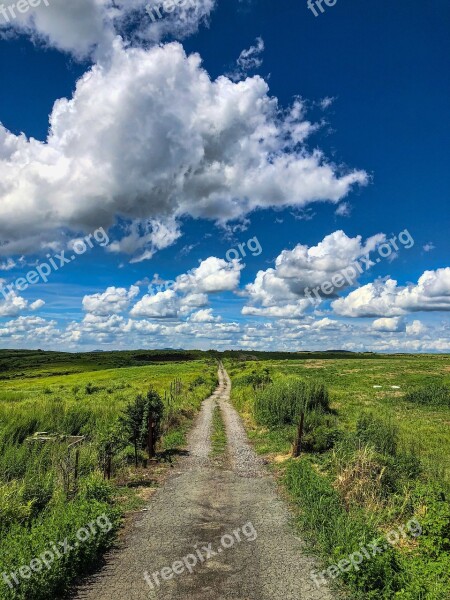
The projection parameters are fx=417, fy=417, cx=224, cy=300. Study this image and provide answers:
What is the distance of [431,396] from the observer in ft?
139

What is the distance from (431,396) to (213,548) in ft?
129

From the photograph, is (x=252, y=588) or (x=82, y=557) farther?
(x=82, y=557)

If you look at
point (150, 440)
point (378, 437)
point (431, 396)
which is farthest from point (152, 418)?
point (431, 396)

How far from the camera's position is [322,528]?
1013 centimetres

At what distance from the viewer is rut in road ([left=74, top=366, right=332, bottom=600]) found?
779 centimetres

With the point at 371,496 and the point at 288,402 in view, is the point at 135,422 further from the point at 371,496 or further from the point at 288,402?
the point at 288,402

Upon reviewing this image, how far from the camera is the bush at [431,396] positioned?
4066 centimetres

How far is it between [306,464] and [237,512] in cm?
470

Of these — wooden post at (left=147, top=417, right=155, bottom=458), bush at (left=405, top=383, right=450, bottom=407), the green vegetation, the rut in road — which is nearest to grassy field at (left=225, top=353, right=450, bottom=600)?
the rut in road

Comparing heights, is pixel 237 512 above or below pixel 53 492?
below

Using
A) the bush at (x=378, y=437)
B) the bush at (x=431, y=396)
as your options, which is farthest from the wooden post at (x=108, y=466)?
the bush at (x=431, y=396)

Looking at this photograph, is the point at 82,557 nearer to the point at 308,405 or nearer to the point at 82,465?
the point at 82,465

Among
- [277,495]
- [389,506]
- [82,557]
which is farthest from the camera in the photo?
[277,495]

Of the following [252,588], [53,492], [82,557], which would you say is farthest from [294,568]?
[53,492]
